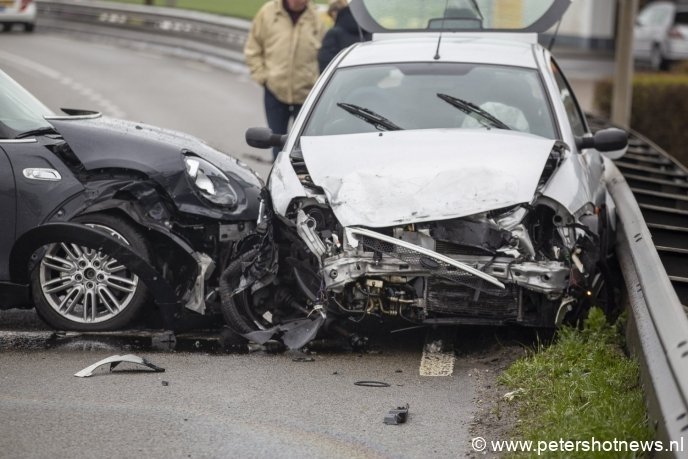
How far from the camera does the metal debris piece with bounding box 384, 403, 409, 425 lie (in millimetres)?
5965

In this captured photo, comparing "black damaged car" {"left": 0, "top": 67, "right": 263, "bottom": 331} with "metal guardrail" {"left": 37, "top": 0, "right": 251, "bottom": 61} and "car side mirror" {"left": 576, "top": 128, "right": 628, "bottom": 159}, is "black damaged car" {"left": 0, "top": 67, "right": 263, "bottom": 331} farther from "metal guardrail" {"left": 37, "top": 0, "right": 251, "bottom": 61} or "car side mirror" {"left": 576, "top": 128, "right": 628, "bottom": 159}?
"metal guardrail" {"left": 37, "top": 0, "right": 251, "bottom": 61}

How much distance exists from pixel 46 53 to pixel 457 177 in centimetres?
2546

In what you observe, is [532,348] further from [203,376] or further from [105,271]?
[105,271]

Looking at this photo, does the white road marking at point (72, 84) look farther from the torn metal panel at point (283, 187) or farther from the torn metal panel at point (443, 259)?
the torn metal panel at point (443, 259)

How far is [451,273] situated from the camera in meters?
7.02

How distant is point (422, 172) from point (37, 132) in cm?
245

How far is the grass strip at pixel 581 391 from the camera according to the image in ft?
17.6

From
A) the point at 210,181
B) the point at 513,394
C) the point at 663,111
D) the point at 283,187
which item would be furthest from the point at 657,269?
the point at 663,111

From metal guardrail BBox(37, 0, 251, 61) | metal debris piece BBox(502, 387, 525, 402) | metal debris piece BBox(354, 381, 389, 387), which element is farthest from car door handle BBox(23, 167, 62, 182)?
metal guardrail BBox(37, 0, 251, 61)

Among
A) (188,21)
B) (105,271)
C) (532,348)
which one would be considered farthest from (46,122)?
(188,21)

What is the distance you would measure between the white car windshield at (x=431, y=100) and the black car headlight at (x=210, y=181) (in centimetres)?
72

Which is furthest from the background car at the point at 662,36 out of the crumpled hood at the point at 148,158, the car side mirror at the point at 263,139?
the crumpled hood at the point at 148,158

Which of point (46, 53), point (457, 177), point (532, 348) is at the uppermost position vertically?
point (457, 177)

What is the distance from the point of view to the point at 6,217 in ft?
25.0
